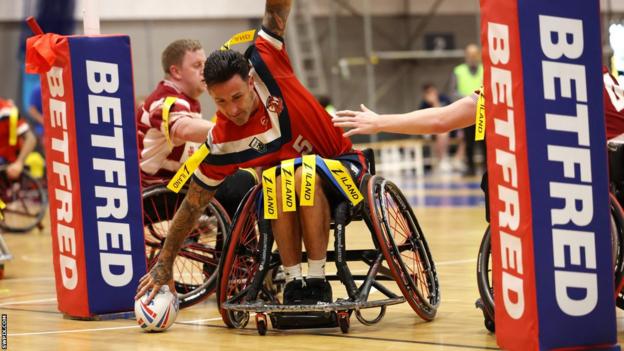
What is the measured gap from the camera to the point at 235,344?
437cm

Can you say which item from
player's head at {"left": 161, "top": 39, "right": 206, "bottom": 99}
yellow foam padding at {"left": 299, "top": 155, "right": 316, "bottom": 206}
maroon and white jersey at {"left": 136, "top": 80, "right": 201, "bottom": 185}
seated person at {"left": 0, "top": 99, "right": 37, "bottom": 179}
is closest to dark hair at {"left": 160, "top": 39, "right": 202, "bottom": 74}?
player's head at {"left": 161, "top": 39, "right": 206, "bottom": 99}

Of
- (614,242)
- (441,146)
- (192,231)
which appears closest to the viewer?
(614,242)

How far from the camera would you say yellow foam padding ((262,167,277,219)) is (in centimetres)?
455

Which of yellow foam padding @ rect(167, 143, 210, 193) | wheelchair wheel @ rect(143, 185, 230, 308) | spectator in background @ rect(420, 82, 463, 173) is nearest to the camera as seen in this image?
yellow foam padding @ rect(167, 143, 210, 193)

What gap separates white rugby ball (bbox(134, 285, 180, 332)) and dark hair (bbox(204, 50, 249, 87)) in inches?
35.8

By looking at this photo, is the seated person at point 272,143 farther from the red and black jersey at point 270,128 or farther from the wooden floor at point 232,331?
the wooden floor at point 232,331

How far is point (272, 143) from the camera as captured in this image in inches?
187

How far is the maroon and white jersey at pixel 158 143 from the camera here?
584cm

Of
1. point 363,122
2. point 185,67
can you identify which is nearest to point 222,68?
point 363,122

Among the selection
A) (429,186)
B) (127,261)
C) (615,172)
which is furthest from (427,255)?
(429,186)

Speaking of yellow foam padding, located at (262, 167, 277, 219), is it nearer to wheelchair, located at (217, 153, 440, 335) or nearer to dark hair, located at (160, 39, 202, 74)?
wheelchair, located at (217, 153, 440, 335)

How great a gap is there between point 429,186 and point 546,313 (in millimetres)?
12143

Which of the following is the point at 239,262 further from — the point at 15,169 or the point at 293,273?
the point at 15,169

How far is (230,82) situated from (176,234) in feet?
2.36
